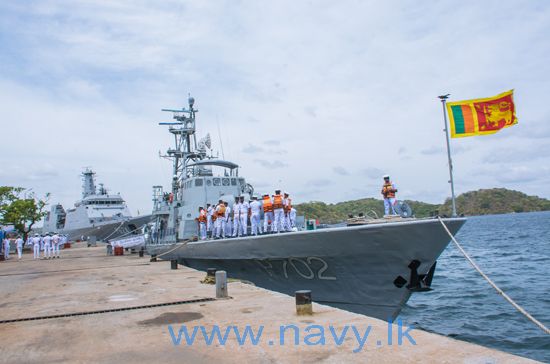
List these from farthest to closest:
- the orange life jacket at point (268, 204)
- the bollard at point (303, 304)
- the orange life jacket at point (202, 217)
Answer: the orange life jacket at point (202, 217)
the orange life jacket at point (268, 204)
the bollard at point (303, 304)

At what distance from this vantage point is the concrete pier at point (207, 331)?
3750 millimetres

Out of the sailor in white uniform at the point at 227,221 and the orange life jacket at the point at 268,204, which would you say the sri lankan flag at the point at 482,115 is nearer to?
the orange life jacket at the point at 268,204

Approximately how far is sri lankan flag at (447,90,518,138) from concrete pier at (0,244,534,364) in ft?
15.5

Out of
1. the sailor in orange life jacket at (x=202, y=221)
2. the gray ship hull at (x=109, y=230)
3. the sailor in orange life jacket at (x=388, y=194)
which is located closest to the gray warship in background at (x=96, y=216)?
the gray ship hull at (x=109, y=230)

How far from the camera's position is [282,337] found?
4.40 m

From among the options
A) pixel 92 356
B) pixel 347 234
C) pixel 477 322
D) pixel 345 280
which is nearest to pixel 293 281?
pixel 345 280

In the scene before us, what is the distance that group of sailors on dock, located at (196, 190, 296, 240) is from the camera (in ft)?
39.1

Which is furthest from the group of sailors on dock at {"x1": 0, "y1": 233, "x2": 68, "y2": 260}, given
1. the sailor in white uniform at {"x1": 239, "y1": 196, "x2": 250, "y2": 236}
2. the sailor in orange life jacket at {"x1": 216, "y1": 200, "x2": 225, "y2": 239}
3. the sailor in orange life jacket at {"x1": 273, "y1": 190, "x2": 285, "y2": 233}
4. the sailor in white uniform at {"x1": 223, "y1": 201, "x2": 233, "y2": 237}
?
the sailor in orange life jacket at {"x1": 273, "y1": 190, "x2": 285, "y2": 233}

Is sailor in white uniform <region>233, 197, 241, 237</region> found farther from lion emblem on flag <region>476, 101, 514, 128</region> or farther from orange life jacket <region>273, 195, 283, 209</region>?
lion emblem on flag <region>476, 101, 514, 128</region>

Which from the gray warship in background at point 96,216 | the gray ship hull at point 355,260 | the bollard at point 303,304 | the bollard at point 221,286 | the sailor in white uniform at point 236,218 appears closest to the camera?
the bollard at point 303,304

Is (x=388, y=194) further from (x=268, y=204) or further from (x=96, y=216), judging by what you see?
(x=96, y=216)

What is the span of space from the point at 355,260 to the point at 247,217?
4934 mm

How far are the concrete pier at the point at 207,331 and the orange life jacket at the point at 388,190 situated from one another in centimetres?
436

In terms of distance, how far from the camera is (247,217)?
43.5 ft
